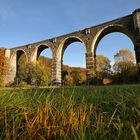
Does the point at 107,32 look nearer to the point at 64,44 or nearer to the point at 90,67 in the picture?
the point at 90,67

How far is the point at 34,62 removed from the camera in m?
32.4

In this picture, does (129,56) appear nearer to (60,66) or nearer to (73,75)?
(73,75)

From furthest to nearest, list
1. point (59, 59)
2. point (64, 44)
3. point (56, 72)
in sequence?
point (64, 44)
point (59, 59)
point (56, 72)

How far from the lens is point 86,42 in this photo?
88.9ft

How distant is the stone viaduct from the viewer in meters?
22.7

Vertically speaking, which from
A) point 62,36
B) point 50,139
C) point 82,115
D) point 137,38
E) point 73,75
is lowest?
point 50,139

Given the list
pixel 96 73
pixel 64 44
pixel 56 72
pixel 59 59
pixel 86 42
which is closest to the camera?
pixel 96 73

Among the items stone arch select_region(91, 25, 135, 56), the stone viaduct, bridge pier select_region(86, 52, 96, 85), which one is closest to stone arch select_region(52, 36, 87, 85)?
the stone viaduct

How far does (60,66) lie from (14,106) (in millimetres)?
27608

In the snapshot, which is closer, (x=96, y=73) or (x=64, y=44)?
(x=96, y=73)

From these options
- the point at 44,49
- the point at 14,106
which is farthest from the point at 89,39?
the point at 14,106

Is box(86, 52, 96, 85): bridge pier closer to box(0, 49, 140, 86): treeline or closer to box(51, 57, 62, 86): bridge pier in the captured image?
box(0, 49, 140, 86): treeline

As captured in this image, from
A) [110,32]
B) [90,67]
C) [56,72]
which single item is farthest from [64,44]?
[110,32]

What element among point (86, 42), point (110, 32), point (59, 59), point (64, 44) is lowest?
point (59, 59)
